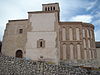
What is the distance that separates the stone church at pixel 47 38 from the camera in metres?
17.9

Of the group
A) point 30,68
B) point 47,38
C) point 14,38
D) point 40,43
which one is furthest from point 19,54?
point 30,68

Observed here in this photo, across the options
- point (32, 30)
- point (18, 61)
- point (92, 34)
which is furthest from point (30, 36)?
point (92, 34)

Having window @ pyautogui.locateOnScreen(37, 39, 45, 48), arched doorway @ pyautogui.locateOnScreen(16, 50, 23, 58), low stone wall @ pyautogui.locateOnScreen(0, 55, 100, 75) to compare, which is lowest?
low stone wall @ pyautogui.locateOnScreen(0, 55, 100, 75)

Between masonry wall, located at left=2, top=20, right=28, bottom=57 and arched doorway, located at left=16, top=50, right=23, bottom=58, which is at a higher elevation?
masonry wall, located at left=2, top=20, right=28, bottom=57

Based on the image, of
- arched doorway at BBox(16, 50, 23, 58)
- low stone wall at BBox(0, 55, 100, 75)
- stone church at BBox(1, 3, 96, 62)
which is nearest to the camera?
low stone wall at BBox(0, 55, 100, 75)

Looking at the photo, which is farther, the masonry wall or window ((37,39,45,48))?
the masonry wall

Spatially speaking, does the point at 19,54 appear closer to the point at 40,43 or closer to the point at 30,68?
the point at 40,43

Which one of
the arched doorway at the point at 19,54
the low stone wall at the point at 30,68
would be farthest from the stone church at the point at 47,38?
the low stone wall at the point at 30,68

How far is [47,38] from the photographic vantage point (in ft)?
59.9

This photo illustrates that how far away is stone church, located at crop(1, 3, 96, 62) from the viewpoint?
17.9 meters

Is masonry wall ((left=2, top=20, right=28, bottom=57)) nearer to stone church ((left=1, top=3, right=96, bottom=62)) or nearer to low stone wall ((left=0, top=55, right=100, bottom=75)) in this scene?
stone church ((left=1, top=3, right=96, bottom=62))

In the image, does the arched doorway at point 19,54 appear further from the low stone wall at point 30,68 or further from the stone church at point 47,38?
the low stone wall at point 30,68

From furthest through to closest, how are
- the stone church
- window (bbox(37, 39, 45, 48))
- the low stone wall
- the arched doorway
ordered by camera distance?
the arched doorway < window (bbox(37, 39, 45, 48)) < the stone church < the low stone wall

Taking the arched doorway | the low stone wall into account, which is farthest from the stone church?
the low stone wall
